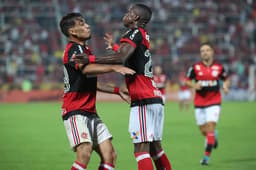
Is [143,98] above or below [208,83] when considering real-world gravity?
above

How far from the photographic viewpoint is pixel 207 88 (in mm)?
12125

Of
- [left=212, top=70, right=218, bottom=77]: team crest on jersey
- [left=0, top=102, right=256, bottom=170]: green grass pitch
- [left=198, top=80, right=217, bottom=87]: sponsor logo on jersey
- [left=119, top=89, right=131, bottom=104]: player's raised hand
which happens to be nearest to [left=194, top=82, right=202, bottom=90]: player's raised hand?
[left=198, top=80, right=217, bottom=87]: sponsor logo on jersey

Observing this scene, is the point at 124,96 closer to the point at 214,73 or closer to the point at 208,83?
the point at 208,83

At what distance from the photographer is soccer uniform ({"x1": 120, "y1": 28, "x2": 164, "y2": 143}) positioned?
6.97m

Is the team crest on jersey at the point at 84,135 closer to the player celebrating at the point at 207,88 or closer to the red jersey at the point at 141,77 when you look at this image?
the red jersey at the point at 141,77

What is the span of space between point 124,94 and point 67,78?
89 cm

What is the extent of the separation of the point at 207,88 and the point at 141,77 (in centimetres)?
533

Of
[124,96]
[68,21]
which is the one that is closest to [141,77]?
[124,96]

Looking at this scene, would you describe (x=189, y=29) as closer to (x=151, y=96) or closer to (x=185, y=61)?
(x=185, y=61)

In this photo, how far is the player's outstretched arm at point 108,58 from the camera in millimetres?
6410

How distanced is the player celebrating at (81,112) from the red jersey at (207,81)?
5.54 meters

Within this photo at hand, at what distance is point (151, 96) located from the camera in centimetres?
707

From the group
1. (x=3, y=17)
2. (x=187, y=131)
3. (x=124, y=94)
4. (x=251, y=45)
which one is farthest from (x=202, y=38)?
(x=124, y=94)

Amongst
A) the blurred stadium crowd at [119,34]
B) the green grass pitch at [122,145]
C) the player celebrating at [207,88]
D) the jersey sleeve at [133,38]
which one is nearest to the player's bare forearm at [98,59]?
the jersey sleeve at [133,38]
